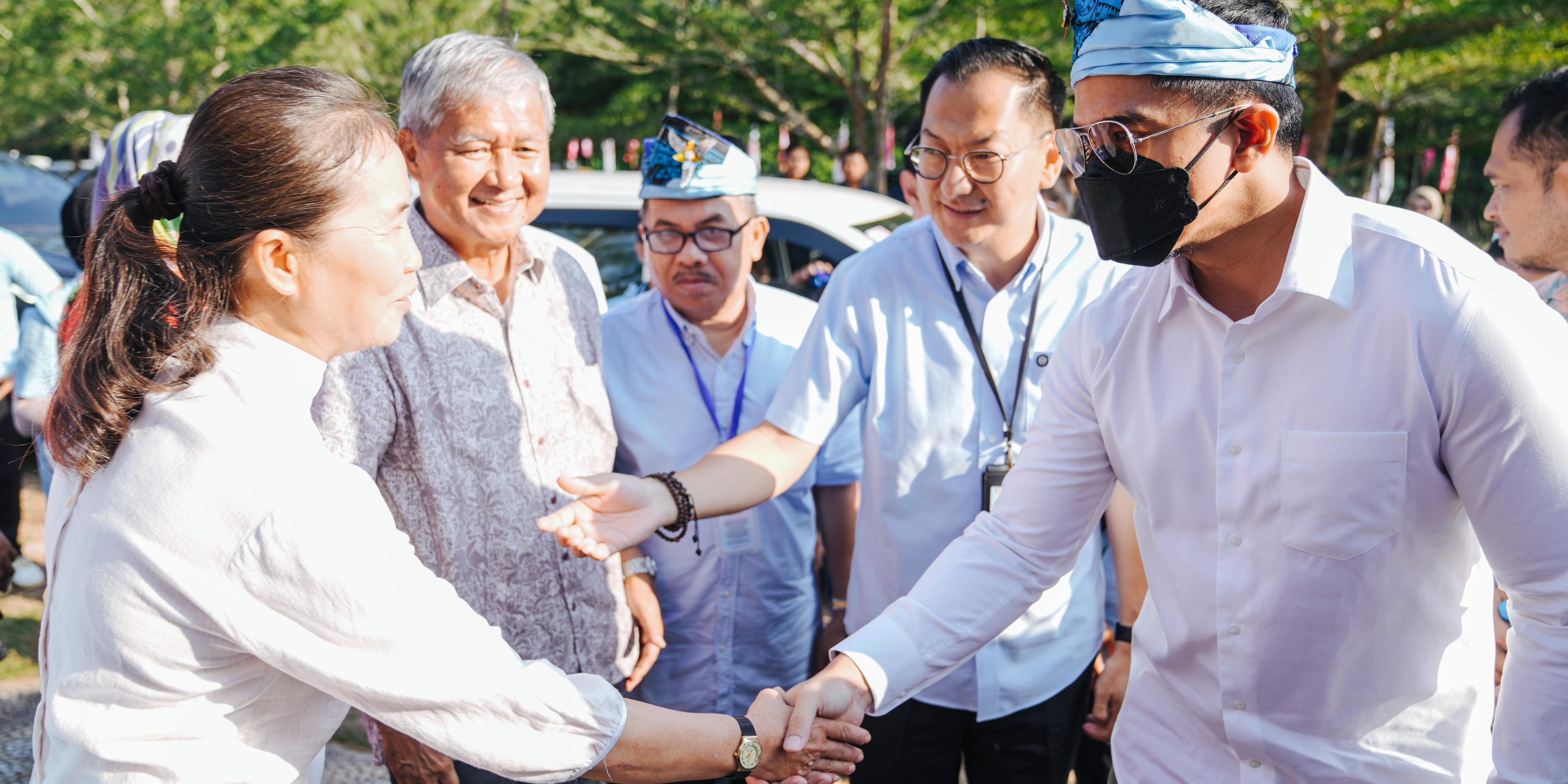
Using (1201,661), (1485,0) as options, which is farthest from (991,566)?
(1485,0)

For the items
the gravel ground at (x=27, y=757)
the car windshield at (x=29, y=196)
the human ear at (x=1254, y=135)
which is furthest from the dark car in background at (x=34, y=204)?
the human ear at (x=1254, y=135)

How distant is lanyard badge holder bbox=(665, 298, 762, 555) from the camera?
3.00 meters

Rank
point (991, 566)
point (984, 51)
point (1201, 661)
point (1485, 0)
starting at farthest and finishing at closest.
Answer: point (1485, 0) → point (984, 51) → point (991, 566) → point (1201, 661)

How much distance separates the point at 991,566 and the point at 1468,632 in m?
0.82

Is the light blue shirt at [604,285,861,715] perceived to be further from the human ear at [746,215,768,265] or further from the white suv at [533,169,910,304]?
the white suv at [533,169,910,304]

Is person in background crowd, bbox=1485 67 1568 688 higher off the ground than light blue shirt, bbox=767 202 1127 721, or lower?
higher

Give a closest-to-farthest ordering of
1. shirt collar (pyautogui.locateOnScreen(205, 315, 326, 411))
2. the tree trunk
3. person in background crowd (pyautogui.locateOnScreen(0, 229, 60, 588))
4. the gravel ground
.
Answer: shirt collar (pyautogui.locateOnScreen(205, 315, 326, 411))
the gravel ground
person in background crowd (pyautogui.locateOnScreen(0, 229, 60, 588))
the tree trunk

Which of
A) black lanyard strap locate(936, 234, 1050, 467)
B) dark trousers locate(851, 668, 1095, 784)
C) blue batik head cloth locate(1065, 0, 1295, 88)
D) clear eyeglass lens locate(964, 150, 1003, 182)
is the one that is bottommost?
dark trousers locate(851, 668, 1095, 784)

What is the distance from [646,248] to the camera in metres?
3.30

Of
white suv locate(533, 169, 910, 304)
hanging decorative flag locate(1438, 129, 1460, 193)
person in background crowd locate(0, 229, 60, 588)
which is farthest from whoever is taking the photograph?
hanging decorative flag locate(1438, 129, 1460, 193)

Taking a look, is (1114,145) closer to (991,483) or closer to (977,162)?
→ (977,162)

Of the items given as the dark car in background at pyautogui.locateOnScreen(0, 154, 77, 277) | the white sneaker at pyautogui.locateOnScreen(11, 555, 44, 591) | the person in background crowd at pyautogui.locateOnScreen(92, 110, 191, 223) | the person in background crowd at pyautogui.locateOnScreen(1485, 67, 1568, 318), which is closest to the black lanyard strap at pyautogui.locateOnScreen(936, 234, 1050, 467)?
the person in background crowd at pyautogui.locateOnScreen(1485, 67, 1568, 318)

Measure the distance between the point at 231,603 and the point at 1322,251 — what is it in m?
1.62

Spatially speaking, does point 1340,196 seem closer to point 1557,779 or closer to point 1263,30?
point 1263,30
